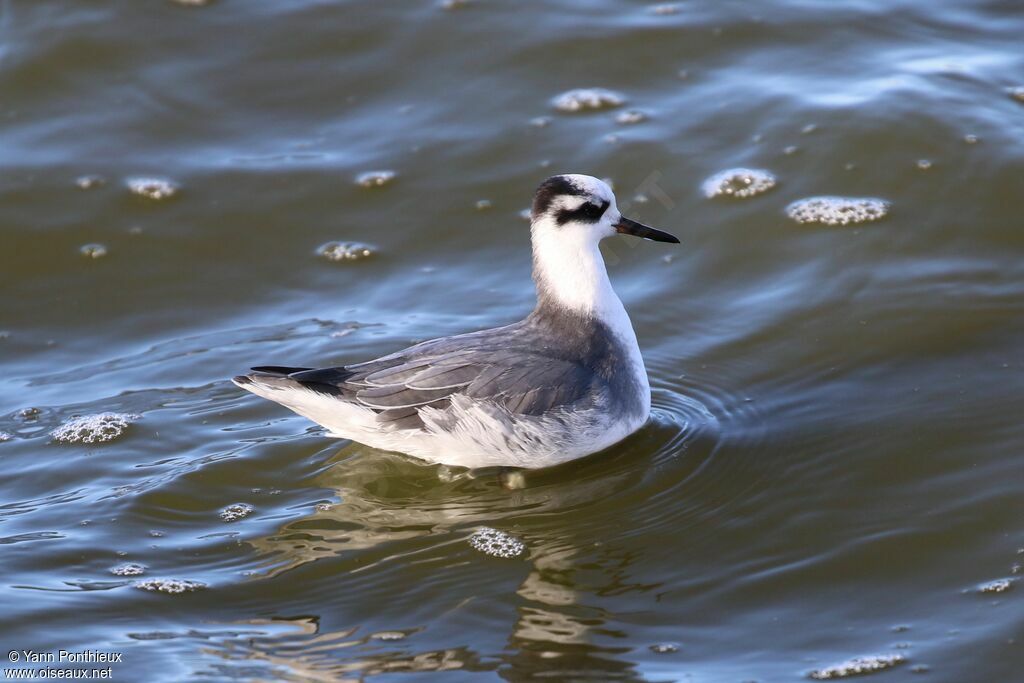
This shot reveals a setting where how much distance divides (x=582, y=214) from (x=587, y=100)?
3.45 m

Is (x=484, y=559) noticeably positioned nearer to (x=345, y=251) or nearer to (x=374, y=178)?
(x=345, y=251)

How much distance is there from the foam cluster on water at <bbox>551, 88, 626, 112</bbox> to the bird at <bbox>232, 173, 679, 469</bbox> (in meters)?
3.24

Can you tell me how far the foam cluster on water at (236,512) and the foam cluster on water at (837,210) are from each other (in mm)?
4424

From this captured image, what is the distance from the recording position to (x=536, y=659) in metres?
5.61

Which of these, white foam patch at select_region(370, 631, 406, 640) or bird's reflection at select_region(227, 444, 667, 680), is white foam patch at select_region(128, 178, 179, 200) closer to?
bird's reflection at select_region(227, 444, 667, 680)

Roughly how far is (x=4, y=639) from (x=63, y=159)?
565 cm

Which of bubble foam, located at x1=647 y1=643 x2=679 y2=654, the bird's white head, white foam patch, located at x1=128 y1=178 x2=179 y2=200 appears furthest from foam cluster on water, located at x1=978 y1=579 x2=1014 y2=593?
white foam patch, located at x1=128 y1=178 x2=179 y2=200

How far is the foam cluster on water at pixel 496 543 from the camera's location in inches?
253

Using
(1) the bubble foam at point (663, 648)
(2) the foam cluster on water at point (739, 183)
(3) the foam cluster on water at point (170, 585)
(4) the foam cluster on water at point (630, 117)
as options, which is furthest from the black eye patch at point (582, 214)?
(4) the foam cluster on water at point (630, 117)

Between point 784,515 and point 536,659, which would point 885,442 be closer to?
point 784,515

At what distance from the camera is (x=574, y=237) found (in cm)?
736

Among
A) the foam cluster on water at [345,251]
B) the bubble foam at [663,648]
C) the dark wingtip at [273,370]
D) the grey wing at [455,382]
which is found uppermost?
the foam cluster on water at [345,251]

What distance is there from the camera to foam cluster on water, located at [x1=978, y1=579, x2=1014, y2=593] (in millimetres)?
5840

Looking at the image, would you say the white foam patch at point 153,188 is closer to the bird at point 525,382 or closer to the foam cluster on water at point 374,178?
the foam cluster on water at point 374,178
